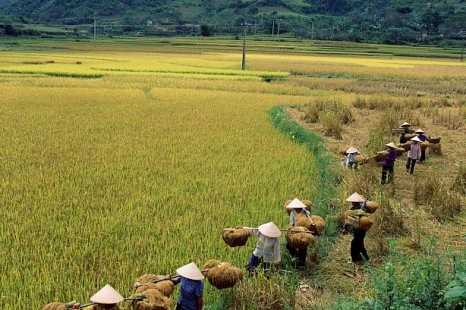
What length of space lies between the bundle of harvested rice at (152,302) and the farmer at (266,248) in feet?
3.84

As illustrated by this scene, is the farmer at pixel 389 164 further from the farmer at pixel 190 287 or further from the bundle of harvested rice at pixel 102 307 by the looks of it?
the bundle of harvested rice at pixel 102 307

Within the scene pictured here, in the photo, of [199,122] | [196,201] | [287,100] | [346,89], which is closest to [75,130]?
[199,122]

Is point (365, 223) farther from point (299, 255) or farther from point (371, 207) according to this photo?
point (299, 255)

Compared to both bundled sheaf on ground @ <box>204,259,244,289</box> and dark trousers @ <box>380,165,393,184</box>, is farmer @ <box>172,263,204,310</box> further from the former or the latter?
dark trousers @ <box>380,165,393,184</box>

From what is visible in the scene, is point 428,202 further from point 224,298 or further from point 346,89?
point 346,89

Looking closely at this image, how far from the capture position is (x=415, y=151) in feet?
25.4

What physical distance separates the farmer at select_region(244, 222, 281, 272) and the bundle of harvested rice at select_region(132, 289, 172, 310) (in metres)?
1.17

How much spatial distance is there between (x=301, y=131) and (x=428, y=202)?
532 centimetres

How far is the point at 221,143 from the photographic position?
32.8 ft

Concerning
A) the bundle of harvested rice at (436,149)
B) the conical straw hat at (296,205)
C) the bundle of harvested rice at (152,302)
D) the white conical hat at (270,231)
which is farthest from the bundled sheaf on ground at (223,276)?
the bundle of harvested rice at (436,149)

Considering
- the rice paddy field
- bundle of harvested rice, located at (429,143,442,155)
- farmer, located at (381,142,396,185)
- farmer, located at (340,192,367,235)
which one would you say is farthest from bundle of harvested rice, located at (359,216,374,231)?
bundle of harvested rice, located at (429,143,442,155)

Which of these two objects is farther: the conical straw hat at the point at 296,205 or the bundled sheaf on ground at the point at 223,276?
the conical straw hat at the point at 296,205

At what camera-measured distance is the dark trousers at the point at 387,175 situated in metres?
7.16

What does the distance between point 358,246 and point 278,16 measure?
102 m
